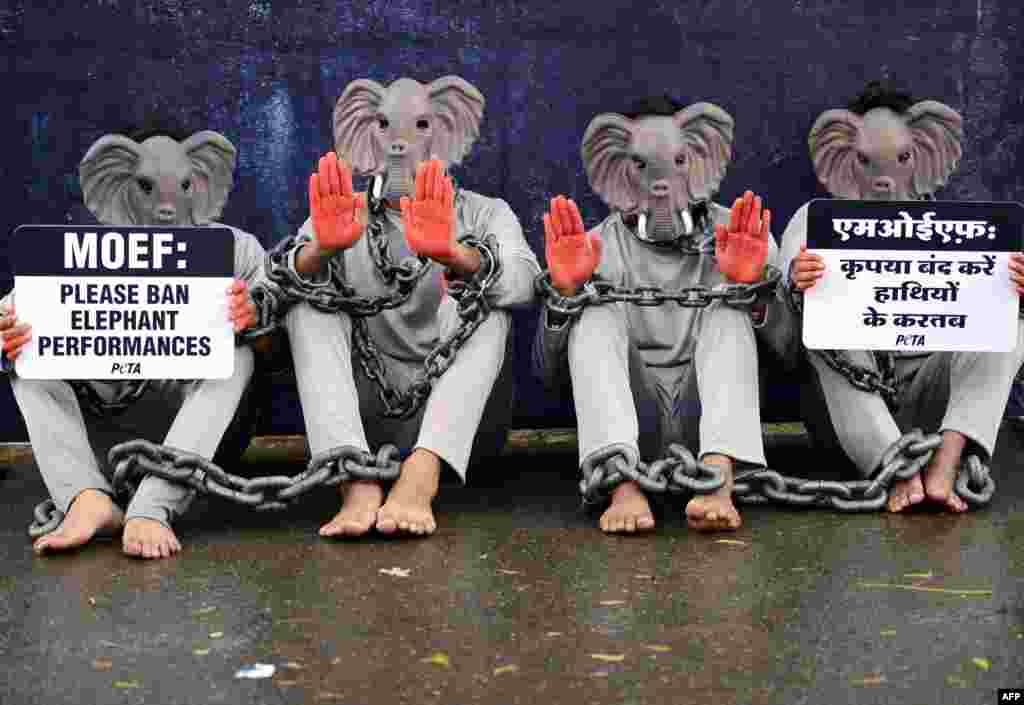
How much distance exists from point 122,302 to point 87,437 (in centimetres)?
53

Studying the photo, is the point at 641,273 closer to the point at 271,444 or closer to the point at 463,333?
the point at 463,333

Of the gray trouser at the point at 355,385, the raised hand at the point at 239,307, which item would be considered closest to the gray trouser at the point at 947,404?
the gray trouser at the point at 355,385

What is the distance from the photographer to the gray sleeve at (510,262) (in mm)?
5578

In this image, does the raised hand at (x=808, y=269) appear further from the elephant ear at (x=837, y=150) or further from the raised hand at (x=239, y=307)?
the raised hand at (x=239, y=307)

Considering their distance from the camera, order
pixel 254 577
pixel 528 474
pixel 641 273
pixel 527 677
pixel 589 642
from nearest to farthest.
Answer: pixel 527 677
pixel 589 642
pixel 254 577
pixel 641 273
pixel 528 474

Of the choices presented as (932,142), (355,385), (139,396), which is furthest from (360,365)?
(932,142)

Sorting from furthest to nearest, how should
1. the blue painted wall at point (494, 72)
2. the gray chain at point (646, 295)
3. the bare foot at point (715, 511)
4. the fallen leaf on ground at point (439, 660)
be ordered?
the blue painted wall at point (494, 72)
the gray chain at point (646, 295)
the bare foot at point (715, 511)
the fallen leaf on ground at point (439, 660)

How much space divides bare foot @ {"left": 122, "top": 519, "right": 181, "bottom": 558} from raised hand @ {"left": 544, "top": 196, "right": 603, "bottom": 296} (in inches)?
60.0

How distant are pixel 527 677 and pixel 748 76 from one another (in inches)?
141

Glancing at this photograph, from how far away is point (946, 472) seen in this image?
218 inches

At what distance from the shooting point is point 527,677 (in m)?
3.88

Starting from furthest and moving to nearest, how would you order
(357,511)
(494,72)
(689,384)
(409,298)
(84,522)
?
(494,72) < (409,298) < (689,384) < (357,511) < (84,522)

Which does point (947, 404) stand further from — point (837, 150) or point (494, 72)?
point (494, 72)

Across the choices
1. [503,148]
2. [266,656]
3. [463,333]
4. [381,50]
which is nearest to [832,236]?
[463,333]
